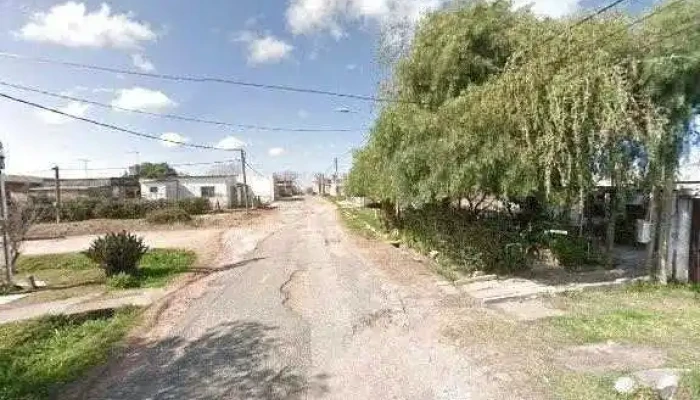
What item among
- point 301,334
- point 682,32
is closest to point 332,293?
point 301,334

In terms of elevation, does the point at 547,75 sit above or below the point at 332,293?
above

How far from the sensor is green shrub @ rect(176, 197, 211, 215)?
3073cm

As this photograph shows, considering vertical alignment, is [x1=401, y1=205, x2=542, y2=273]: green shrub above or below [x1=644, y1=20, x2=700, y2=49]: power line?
below

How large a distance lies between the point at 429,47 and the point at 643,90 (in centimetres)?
453

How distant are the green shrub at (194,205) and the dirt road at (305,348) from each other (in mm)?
22250

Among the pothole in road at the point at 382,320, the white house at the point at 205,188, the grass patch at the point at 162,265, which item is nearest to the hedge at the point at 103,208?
the white house at the point at 205,188

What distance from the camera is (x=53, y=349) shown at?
681cm

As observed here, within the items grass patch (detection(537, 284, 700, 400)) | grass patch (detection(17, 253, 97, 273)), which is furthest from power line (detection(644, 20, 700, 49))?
grass patch (detection(17, 253, 97, 273))

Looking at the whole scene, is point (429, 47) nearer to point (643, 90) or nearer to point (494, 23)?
point (494, 23)

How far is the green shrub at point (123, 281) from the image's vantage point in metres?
10.5

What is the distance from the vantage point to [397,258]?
1294 cm

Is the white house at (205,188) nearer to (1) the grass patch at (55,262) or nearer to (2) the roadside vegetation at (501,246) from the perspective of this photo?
(1) the grass patch at (55,262)

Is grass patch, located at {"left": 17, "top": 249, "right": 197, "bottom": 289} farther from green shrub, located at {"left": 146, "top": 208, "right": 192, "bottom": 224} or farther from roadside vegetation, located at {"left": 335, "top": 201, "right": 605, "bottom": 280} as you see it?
green shrub, located at {"left": 146, "top": 208, "right": 192, "bottom": 224}

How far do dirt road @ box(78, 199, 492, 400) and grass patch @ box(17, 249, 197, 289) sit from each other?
95.4 inches
